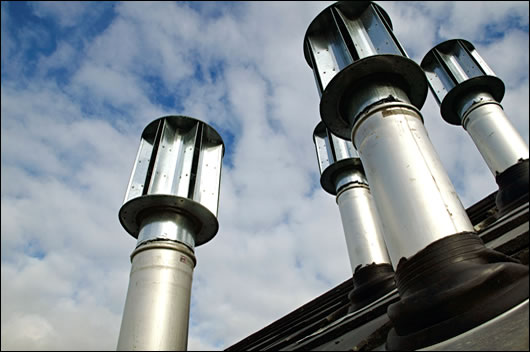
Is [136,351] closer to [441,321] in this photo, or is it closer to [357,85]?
[441,321]

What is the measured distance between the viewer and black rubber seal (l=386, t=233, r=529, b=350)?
4.62 ft

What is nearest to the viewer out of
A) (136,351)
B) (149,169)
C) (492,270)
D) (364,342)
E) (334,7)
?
(492,270)

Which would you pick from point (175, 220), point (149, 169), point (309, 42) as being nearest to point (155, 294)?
point (175, 220)

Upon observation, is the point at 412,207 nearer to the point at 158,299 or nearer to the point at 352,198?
the point at 158,299

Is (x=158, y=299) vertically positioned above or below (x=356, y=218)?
below

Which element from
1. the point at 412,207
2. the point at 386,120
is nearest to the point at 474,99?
the point at 386,120

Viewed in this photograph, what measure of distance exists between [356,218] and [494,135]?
212 centimetres

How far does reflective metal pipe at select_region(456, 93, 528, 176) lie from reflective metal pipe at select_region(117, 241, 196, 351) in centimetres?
399

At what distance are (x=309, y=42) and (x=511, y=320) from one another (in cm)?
285

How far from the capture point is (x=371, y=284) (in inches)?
155

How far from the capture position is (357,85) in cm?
258

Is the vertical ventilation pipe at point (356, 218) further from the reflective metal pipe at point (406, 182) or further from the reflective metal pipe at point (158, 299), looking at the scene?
the reflective metal pipe at point (158, 299)

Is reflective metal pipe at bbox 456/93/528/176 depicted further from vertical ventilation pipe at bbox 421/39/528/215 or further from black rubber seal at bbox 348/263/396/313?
black rubber seal at bbox 348/263/396/313

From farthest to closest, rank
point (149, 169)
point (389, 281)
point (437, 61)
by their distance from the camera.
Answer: point (437, 61) → point (389, 281) → point (149, 169)
